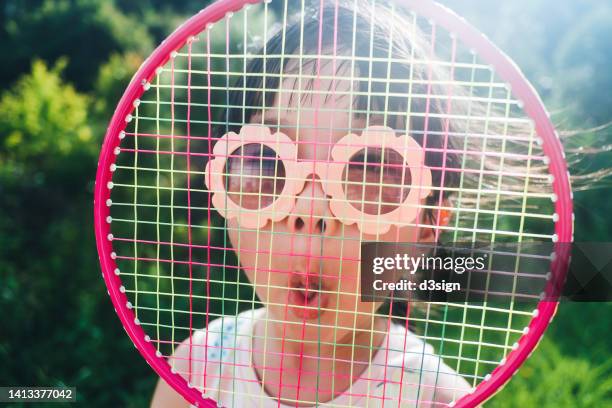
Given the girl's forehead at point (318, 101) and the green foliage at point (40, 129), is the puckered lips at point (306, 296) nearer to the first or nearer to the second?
the girl's forehead at point (318, 101)

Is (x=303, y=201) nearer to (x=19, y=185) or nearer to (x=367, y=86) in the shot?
(x=367, y=86)

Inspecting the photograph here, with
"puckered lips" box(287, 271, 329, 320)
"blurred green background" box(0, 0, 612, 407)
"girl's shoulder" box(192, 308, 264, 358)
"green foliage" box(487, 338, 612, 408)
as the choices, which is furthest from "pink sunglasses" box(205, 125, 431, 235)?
"green foliage" box(487, 338, 612, 408)

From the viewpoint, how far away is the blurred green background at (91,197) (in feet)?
8.13

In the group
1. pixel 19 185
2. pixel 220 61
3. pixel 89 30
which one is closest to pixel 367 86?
pixel 220 61

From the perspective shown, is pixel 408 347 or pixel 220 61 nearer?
pixel 408 347

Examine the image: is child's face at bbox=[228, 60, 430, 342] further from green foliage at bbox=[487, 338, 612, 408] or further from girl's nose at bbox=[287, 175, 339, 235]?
green foliage at bbox=[487, 338, 612, 408]

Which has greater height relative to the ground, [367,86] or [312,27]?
[312,27]

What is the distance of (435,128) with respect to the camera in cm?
147

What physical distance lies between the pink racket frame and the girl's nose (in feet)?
1.08

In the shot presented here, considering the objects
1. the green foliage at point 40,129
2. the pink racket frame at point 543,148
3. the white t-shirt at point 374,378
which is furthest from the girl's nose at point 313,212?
the green foliage at point 40,129

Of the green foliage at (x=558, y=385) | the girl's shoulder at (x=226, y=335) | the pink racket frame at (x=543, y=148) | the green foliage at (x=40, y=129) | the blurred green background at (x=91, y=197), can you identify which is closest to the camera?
the pink racket frame at (x=543, y=148)

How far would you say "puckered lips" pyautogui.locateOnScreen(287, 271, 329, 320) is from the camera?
146cm

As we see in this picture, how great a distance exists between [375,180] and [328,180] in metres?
0.10

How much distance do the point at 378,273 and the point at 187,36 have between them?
0.51 metres
